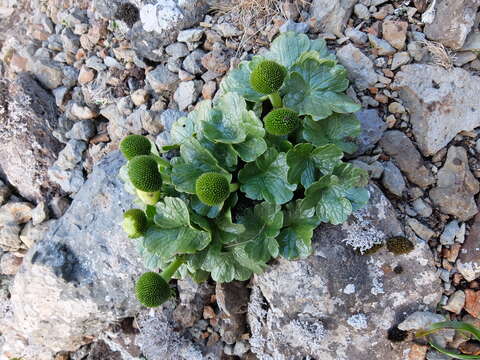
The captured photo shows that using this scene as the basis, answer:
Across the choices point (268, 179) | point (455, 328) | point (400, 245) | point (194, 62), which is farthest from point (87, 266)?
point (455, 328)

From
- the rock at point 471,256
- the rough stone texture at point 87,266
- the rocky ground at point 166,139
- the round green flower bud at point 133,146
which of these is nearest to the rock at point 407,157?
the rocky ground at point 166,139

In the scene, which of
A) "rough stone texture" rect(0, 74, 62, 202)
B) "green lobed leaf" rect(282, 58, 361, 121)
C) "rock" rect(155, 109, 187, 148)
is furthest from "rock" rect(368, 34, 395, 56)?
"rough stone texture" rect(0, 74, 62, 202)

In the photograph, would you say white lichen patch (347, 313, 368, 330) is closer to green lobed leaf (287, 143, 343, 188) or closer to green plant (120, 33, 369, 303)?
green plant (120, 33, 369, 303)

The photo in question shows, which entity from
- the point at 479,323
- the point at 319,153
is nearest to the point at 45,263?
the point at 319,153

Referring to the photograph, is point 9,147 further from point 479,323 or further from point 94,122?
point 479,323

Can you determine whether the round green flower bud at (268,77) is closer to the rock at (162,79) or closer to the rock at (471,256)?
the rock at (162,79)

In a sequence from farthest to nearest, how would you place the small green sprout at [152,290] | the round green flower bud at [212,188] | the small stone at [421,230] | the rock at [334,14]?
the rock at [334,14]
the small stone at [421,230]
the small green sprout at [152,290]
the round green flower bud at [212,188]

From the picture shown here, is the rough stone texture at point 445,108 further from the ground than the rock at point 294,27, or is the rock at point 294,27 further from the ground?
the rock at point 294,27
